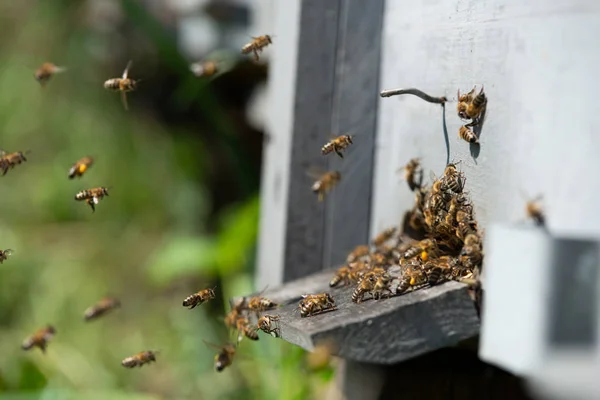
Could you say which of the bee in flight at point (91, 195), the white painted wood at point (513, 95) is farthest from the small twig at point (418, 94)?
the bee in flight at point (91, 195)

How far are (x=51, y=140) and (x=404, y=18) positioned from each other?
202 inches

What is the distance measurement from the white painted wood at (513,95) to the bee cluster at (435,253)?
0.05 metres

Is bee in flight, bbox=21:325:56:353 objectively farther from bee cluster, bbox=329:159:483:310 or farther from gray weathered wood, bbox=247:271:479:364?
gray weathered wood, bbox=247:271:479:364

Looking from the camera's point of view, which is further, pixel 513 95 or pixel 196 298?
pixel 196 298

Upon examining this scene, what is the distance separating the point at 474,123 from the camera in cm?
192

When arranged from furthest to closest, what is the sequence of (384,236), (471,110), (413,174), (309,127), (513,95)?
(309,127)
(384,236)
(413,174)
(471,110)
(513,95)

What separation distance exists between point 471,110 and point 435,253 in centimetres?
40

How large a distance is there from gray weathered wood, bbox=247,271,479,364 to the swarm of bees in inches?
13.7

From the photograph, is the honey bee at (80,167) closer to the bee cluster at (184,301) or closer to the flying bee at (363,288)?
the bee cluster at (184,301)

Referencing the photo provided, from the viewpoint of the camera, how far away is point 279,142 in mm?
3246

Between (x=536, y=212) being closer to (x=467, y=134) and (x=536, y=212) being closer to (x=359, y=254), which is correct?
(x=467, y=134)

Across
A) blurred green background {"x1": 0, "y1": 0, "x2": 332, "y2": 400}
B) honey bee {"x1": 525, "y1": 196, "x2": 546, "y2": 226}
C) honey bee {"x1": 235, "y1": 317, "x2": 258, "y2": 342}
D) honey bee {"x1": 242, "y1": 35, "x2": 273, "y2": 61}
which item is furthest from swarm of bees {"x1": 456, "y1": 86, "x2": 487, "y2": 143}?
blurred green background {"x1": 0, "y1": 0, "x2": 332, "y2": 400}

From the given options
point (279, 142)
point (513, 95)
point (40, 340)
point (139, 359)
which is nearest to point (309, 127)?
point (279, 142)

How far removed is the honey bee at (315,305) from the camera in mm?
1922
